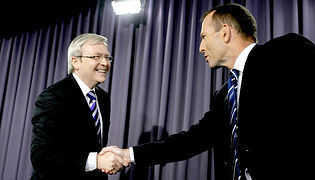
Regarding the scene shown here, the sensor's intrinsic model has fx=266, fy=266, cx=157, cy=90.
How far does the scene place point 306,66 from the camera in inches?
40.9

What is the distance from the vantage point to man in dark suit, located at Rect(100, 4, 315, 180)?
3.34 ft

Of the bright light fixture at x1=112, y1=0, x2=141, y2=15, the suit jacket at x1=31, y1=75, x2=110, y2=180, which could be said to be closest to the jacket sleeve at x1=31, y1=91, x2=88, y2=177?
the suit jacket at x1=31, y1=75, x2=110, y2=180

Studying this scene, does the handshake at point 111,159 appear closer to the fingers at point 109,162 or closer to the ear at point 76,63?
the fingers at point 109,162

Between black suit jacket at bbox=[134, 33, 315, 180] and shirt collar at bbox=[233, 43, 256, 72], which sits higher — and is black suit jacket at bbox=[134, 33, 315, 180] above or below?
below

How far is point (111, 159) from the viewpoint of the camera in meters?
1.69

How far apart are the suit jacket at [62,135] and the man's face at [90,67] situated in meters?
0.20

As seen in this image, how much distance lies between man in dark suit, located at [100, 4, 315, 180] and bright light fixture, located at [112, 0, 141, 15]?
0.99m

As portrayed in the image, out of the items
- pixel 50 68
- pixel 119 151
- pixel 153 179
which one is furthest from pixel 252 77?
pixel 50 68

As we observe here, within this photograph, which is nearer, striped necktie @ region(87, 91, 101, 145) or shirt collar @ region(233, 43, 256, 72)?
shirt collar @ region(233, 43, 256, 72)

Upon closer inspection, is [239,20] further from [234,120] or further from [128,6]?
[128,6]

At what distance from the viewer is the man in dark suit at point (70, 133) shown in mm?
1530

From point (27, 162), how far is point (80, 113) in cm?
145

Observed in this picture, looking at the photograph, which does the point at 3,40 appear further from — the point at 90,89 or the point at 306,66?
the point at 306,66

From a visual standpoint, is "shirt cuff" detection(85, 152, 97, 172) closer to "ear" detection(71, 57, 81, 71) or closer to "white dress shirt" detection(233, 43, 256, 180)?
"ear" detection(71, 57, 81, 71)
